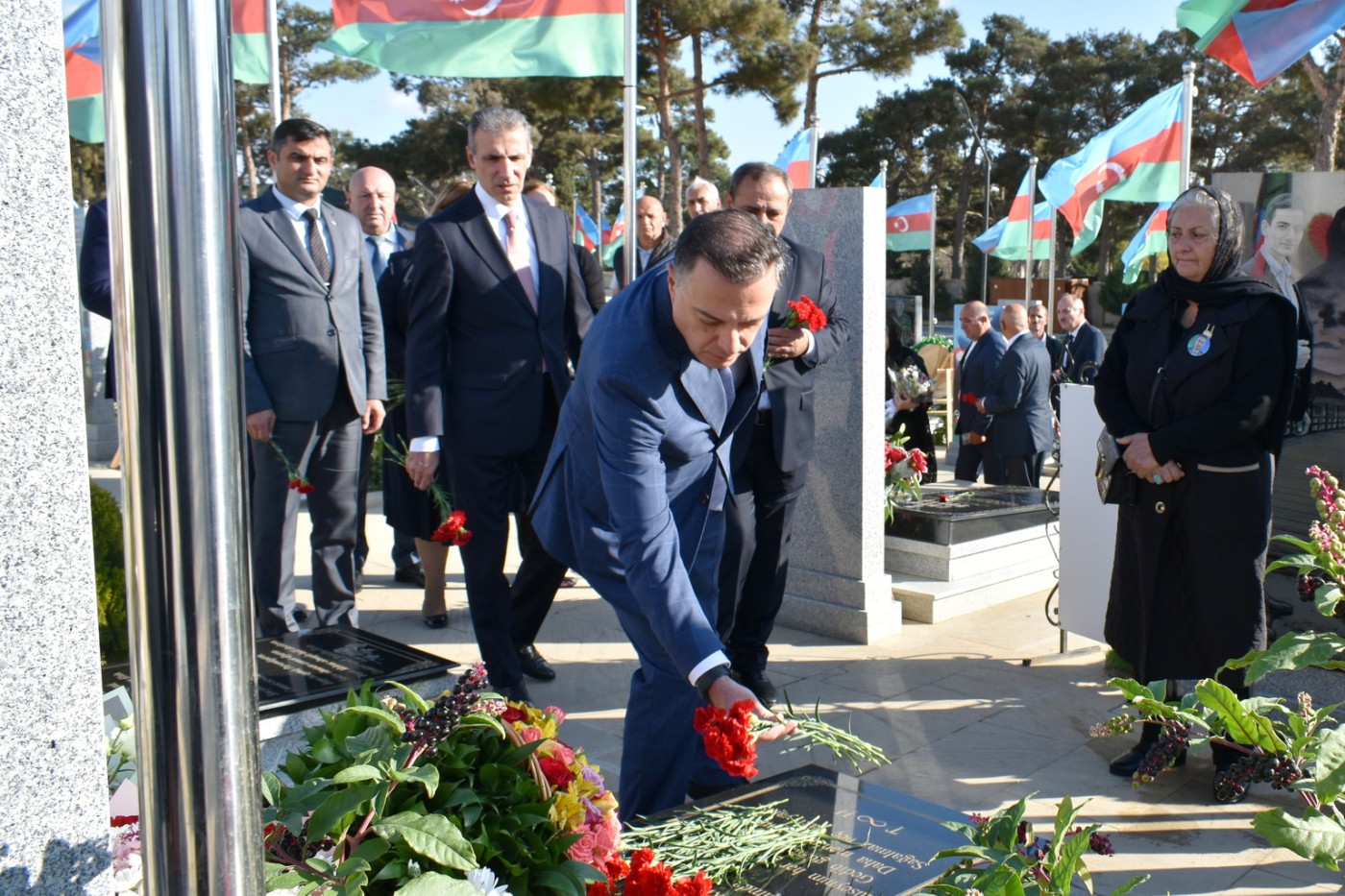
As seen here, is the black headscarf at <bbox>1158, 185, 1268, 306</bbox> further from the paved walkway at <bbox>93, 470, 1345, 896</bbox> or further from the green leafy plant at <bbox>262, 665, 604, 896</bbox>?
the green leafy plant at <bbox>262, 665, 604, 896</bbox>

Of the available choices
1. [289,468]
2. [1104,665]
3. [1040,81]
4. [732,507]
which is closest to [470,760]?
[732,507]

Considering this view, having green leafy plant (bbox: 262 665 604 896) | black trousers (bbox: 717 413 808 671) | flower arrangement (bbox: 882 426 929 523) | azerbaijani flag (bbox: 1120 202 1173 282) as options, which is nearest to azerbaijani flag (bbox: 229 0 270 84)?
flower arrangement (bbox: 882 426 929 523)

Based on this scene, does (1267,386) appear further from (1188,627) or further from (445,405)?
(445,405)

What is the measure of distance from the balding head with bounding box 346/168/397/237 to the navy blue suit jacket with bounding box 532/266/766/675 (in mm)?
3532

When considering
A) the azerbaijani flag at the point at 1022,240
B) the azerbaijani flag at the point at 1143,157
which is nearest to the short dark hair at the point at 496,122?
the azerbaijani flag at the point at 1143,157

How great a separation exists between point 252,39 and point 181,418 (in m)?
8.49

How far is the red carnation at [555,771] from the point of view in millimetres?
2113

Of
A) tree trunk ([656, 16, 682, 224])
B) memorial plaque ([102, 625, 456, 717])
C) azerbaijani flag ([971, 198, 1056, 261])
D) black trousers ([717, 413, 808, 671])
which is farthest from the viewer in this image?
tree trunk ([656, 16, 682, 224])

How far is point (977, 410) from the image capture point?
8.61 meters

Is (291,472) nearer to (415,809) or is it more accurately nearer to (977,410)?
(415,809)

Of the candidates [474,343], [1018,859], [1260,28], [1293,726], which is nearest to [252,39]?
[474,343]

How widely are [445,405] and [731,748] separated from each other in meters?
2.72

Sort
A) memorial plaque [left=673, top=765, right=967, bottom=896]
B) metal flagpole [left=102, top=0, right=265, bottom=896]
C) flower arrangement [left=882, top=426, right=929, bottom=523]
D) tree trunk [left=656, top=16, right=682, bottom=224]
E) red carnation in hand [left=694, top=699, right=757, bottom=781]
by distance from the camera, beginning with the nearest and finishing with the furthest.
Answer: metal flagpole [left=102, top=0, right=265, bottom=896]
red carnation in hand [left=694, top=699, right=757, bottom=781]
memorial plaque [left=673, top=765, right=967, bottom=896]
flower arrangement [left=882, top=426, right=929, bottom=523]
tree trunk [left=656, top=16, right=682, bottom=224]

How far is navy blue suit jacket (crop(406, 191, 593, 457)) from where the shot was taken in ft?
14.8
